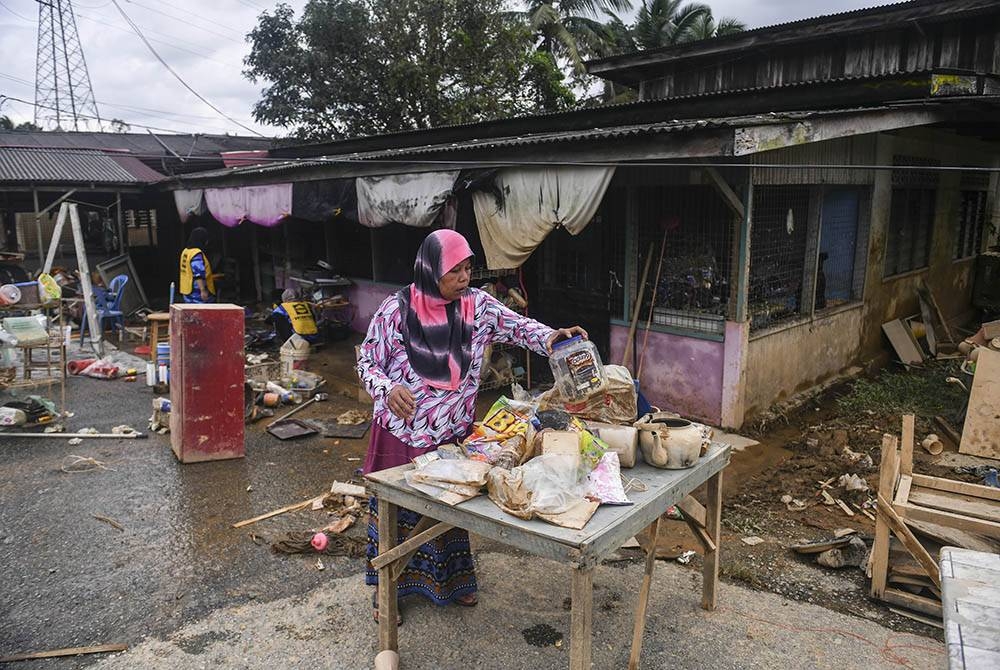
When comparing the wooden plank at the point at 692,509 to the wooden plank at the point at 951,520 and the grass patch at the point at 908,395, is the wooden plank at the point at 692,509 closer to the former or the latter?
the wooden plank at the point at 951,520

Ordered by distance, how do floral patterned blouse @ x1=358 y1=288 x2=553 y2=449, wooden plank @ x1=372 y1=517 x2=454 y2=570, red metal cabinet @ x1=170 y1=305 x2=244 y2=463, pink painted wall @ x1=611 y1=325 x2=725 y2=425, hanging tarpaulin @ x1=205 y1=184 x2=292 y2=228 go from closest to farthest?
1. wooden plank @ x1=372 y1=517 x2=454 y2=570
2. floral patterned blouse @ x1=358 y1=288 x2=553 y2=449
3. red metal cabinet @ x1=170 y1=305 x2=244 y2=463
4. pink painted wall @ x1=611 y1=325 x2=725 y2=425
5. hanging tarpaulin @ x1=205 y1=184 x2=292 y2=228

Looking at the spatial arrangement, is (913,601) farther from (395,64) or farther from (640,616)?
(395,64)

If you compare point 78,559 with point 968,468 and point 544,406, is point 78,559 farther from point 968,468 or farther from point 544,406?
point 968,468

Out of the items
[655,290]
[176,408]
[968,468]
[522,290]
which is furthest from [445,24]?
[968,468]

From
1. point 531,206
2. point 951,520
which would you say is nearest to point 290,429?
point 531,206

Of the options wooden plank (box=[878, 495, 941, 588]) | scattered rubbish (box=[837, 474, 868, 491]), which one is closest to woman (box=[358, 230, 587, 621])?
wooden plank (box=[878, 495, 941, 588])

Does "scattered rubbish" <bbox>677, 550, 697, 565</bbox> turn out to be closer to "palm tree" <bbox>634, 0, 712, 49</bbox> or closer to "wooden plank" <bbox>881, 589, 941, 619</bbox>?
"wooden plank" <bbox>881, 589, 941, 619</bbox>

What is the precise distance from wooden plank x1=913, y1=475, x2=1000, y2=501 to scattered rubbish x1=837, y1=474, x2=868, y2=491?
43.6 inches

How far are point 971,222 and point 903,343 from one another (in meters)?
4.36

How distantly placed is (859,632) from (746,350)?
11.0ft

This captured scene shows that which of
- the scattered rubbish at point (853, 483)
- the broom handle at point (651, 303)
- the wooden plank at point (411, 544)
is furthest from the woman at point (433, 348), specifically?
the broom handle at point (651, 303)

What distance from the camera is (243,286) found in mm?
14938

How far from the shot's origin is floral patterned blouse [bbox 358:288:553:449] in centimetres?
330

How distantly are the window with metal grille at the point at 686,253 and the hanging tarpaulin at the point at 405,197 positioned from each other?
213 centimetres
